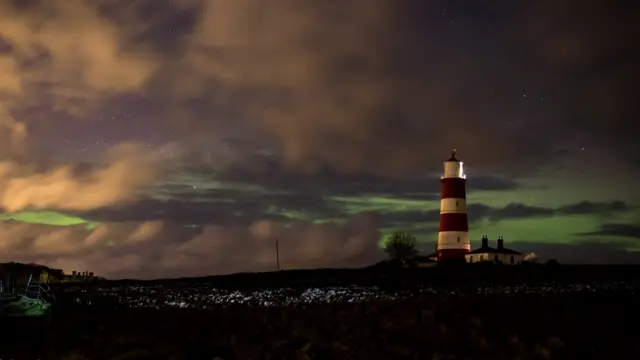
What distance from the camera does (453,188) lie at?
62.1 metres

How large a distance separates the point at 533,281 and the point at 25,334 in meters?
28.7

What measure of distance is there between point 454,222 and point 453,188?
2.55 meters

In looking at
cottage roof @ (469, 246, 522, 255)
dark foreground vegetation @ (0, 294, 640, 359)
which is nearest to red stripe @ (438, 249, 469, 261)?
cottage roof @ (469, 246, 522, 255)

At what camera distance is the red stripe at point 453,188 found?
62.0m

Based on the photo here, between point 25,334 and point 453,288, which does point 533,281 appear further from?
point 25,334

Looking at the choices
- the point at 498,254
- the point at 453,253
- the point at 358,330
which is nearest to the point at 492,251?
the point at 498,254

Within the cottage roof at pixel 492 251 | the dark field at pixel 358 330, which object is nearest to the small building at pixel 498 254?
the cottage roof at pixel 492 251

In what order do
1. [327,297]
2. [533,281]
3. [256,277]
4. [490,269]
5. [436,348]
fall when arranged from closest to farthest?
[436,348] → [327,297] → [533,281] → [490,269] → [256,277]

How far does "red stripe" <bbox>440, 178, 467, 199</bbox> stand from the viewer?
61969 mm

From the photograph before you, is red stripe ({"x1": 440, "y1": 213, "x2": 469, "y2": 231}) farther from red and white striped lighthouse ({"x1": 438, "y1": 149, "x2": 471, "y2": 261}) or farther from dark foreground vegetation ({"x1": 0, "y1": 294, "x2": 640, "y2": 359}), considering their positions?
dark foreground vegetation ({"x1": 0, "y1": 294, "x2": 640, "y2": 359})

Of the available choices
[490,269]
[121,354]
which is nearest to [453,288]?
[490,269]

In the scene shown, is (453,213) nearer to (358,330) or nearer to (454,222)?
Result: (454,222)

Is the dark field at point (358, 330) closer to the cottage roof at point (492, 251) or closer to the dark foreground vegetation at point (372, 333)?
the dark foreground vegetation at point (372, 333)

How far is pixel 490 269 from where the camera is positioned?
5694 centimetres
